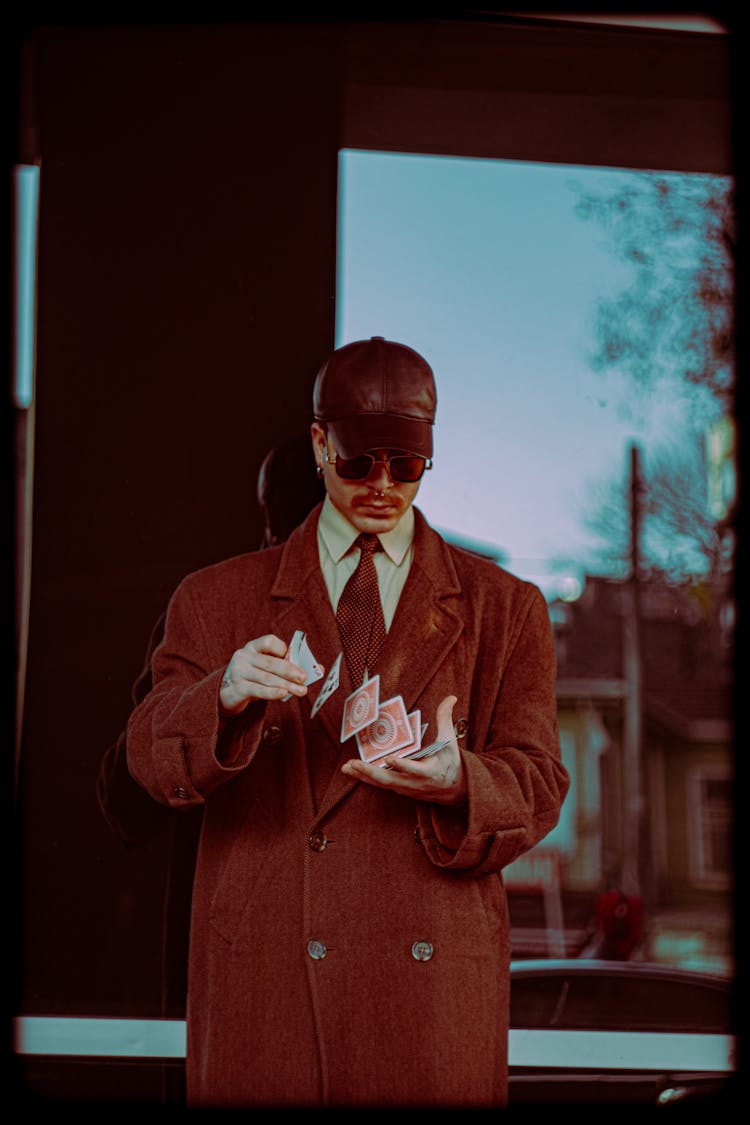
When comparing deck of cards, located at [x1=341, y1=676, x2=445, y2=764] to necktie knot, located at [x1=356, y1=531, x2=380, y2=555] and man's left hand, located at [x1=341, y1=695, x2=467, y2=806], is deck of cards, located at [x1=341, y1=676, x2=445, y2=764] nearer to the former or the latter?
man's left hand, located at [x1=341, y1=695, x2=467, y2=806]

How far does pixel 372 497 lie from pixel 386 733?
673mm

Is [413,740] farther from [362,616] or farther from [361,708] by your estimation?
[362,616]

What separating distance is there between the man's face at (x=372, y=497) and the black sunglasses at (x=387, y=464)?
0.5 inches

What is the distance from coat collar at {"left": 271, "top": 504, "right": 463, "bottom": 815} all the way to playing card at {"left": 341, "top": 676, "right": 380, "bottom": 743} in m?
0.13

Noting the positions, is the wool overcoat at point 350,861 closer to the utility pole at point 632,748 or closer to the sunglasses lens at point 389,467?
the sunglasses lens at point 389,467

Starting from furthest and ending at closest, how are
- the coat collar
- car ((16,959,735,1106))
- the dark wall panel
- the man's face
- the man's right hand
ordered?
the dark wall panel, car ((16,959,735,1106)), the man's face, the coat collar, the man's right hand

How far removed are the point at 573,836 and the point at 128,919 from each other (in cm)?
191

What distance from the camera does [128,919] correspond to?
3.77 metres

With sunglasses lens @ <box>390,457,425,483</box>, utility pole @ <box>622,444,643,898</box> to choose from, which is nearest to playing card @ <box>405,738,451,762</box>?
sunglasses lens @ <box>390,457,425,483</box>

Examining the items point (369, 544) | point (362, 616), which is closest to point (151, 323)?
point (369, 544)

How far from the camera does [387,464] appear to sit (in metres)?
3.17

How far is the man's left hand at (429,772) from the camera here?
2762 mm

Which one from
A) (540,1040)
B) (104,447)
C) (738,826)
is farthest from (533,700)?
(104,447)

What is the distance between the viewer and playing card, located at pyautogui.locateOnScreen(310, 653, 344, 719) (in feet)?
9.61
